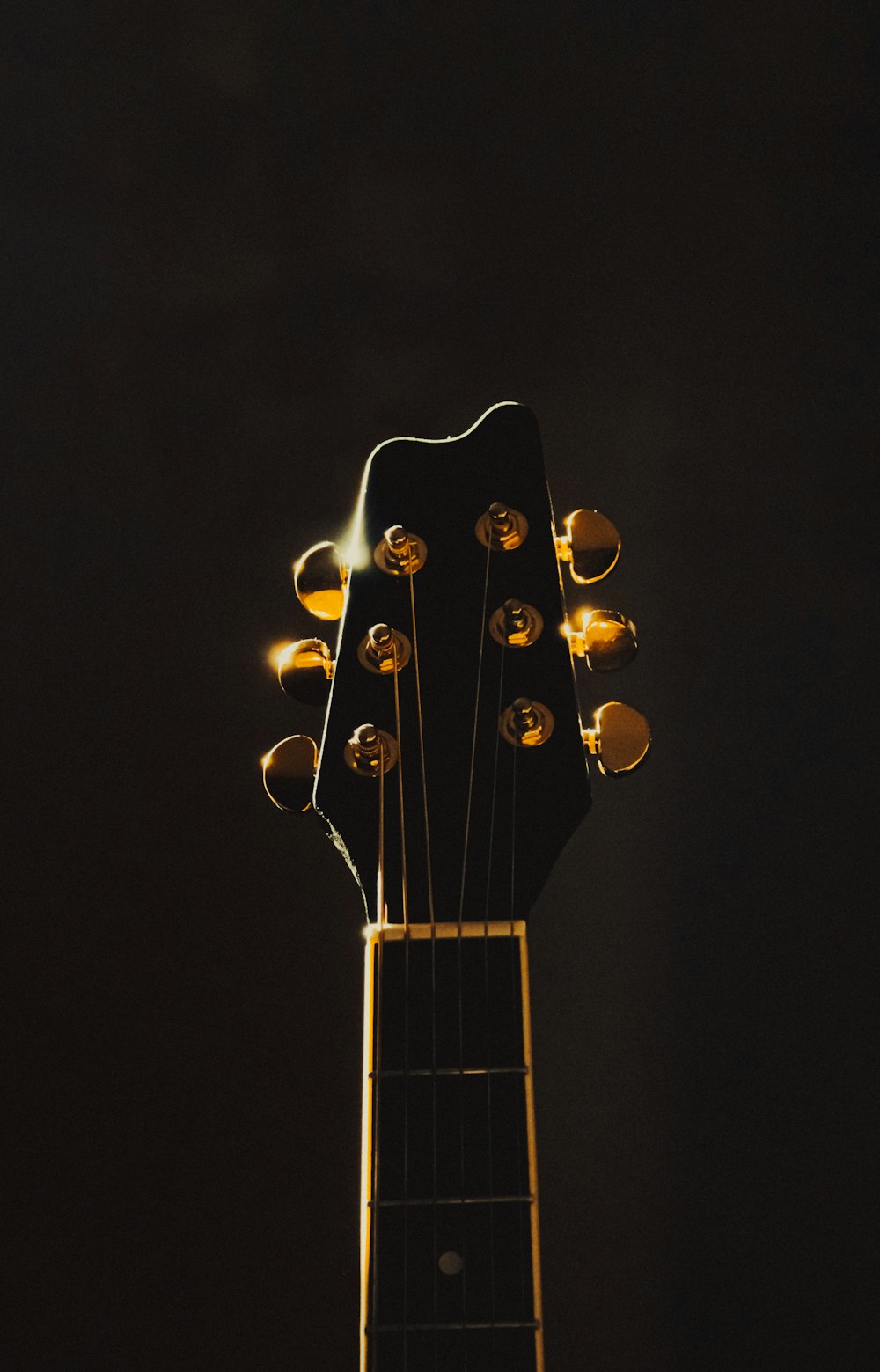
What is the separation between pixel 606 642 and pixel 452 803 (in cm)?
15

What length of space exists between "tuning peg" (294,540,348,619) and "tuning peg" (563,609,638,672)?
0.55 ft

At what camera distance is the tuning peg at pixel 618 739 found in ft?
2.62

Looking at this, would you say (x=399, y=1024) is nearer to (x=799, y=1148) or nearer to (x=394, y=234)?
(x=799, y=1148)

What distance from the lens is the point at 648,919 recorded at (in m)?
1.15

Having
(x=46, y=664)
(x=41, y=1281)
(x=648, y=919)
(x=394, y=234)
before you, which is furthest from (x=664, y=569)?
(x=41, y=1281)

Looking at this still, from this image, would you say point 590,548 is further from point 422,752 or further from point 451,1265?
point 451,1265

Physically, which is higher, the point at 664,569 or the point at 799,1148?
the point at 664,569

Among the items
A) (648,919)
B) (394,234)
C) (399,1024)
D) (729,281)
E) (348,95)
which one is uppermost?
(348,95)

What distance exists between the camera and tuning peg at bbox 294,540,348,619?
2.77ft

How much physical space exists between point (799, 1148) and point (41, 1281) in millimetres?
663

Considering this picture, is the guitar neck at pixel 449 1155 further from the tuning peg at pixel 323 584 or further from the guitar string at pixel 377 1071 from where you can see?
the tuning peg at pixel 323 584

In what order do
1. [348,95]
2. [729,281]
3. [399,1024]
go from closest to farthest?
[399,1024]
[729,281]
[348,95]

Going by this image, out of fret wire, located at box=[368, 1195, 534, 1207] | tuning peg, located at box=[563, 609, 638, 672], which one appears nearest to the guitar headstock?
tuning peg, located at box=[563, 609, 638, 672]

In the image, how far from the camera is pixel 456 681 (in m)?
0.83
